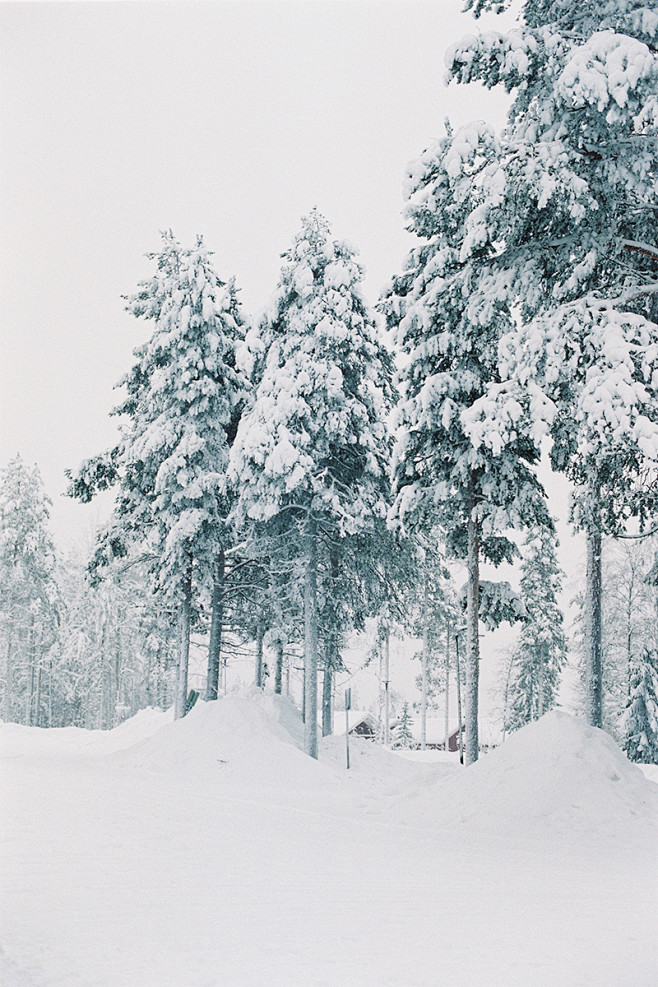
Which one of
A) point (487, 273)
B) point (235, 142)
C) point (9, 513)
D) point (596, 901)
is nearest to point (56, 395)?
point (235, 142)

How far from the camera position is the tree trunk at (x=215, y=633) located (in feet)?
69.8

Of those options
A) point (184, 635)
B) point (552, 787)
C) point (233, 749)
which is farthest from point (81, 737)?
point (552, 787)

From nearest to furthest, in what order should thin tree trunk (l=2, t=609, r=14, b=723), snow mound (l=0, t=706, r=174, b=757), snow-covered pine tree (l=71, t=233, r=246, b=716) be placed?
snow-covered pine tree (l=71, t=233, r=246, b=716) < snow mound (l=0, t=706, r=174, b=757) < thin tree trunk (l=2, t=609, r=14, b=723)

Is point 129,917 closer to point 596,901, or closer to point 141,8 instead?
point 596,901

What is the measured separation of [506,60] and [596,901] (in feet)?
28.9

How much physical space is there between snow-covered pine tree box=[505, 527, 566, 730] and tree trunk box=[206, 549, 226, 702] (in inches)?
793

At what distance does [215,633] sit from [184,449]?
5058 millimetres

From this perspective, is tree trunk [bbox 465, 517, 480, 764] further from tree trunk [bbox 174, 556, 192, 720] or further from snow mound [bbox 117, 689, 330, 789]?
tree trunk [bbox 174, 556, 192, 720]

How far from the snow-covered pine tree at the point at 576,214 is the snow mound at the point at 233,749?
9714mm

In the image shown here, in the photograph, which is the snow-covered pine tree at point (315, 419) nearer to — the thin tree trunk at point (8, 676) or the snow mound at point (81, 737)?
the snow mound at point (81, 737)

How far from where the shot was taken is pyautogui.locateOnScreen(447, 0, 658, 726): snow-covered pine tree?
827cm

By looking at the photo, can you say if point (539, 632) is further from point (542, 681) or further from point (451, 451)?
point (451, 451)

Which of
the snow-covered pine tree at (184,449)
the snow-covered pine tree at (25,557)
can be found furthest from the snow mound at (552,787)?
the snow-covered pine tree at (25,557)

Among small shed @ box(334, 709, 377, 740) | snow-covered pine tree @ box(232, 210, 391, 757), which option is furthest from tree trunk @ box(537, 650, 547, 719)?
snow-covered pine tree @ box(232, 210, 391, 757)
